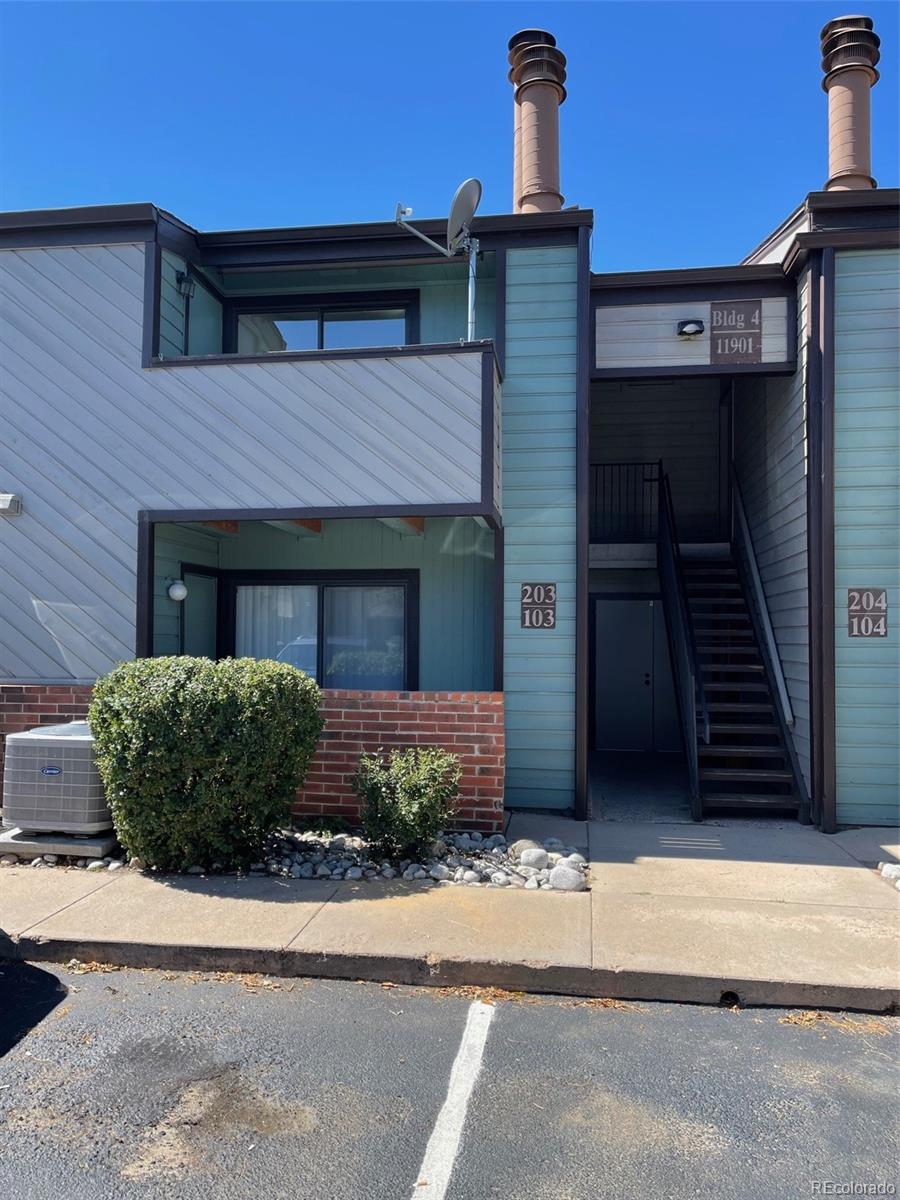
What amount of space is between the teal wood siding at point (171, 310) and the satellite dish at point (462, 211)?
257 cm

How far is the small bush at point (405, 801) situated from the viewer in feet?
17.8

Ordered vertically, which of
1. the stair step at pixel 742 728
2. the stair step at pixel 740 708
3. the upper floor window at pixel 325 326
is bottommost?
the stair step at pixel 742 728

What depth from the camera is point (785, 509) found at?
7969 mm

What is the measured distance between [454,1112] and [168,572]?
5859mm

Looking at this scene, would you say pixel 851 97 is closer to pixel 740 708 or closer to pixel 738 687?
pixel 738 687

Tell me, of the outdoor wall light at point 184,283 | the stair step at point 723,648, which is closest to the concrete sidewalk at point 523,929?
the stair step at point 723,648

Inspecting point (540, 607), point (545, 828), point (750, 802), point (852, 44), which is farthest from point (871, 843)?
point (852, 44)

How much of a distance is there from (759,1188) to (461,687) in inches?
227

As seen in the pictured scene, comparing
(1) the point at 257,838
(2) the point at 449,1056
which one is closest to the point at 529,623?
(1) the point at 257,838

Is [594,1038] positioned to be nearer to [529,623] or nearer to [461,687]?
[529,623]

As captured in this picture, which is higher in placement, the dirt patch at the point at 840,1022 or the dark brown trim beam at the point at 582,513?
the dark brown trim beam at the point at 582,513

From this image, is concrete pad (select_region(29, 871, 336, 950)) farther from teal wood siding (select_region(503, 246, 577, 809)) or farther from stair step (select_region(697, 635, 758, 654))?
stair step (select_region(697, 635, 758, 654))

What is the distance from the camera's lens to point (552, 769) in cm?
712

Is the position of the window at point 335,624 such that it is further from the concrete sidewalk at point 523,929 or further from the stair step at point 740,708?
the concrete sidewalk at point 523,929
